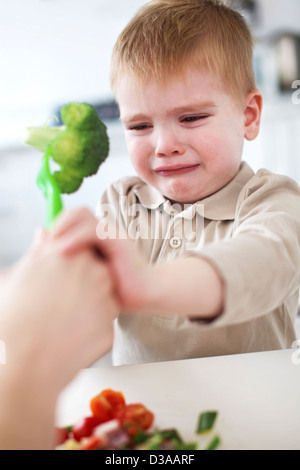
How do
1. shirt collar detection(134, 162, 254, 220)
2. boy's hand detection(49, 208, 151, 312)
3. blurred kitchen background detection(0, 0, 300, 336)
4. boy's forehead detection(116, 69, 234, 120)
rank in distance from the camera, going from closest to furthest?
boy's hand detection(49, 208, 151, 312) → boy's forehead detection(116, 69, 234, 120) → shirt collar detection(134, 162, 254, 220) → blurred kitchen background detection(0, 0, 300, 336)

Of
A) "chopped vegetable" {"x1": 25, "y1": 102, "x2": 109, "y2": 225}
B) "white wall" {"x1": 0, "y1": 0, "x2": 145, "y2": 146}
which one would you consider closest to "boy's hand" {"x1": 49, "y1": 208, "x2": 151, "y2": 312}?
"chopped vegetable" {"x1": 25, "y1": 102, "x2": 109, "y2": 225}

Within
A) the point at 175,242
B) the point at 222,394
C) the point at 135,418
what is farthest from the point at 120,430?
the point at 175,242

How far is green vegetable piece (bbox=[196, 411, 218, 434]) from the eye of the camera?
614 millimetres

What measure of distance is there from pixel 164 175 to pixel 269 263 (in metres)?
0.41

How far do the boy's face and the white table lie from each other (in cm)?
32

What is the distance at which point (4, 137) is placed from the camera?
3.43 metres

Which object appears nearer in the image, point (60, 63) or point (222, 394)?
point (222, 394)

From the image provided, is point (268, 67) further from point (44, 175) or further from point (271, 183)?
point (44, 175)

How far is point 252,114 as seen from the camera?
3.26 feet

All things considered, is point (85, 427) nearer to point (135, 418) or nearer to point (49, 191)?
point (135, 418)

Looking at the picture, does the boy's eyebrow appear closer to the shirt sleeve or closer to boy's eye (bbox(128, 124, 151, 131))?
boy's eye (bbox(128, 124, 151, 131))

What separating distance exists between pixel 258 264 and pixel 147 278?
14 cm

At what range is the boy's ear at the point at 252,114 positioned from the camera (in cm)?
98
